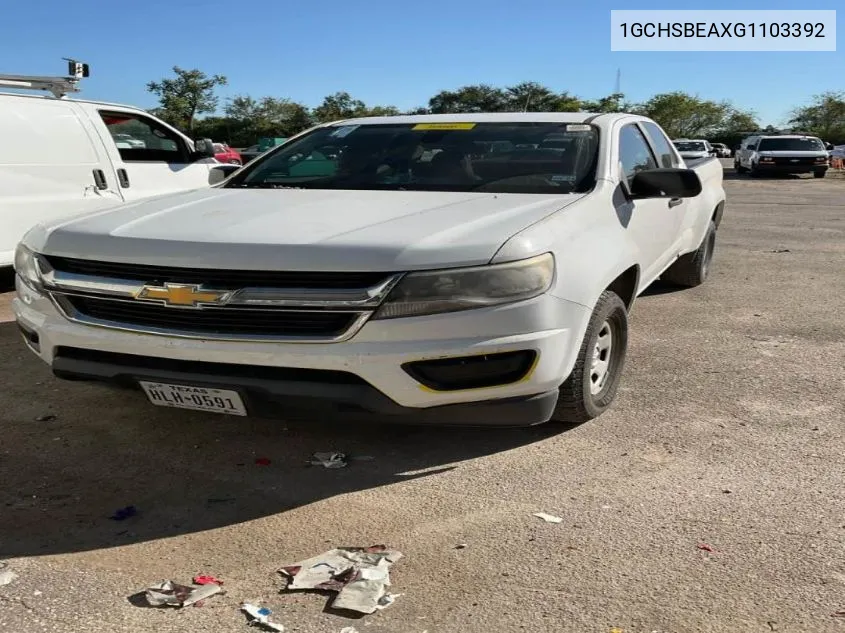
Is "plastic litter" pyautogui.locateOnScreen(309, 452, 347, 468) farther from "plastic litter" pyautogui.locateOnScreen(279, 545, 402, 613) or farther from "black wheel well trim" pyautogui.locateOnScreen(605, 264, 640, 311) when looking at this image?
"black wheel well trim" pyautogui.locateOnScreen(605, 264, 640, 311)

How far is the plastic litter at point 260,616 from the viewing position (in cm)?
232

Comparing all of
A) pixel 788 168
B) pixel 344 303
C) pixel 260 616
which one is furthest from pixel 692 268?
pixel 788 168

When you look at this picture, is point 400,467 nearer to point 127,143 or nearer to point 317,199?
point 317,199

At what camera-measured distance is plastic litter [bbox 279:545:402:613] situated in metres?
2.43

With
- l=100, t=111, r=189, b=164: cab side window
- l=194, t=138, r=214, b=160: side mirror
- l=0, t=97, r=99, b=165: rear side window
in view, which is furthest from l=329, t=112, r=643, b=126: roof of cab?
l=194, t=138, r=214, b=160: side mirror

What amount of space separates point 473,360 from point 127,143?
19.6ft

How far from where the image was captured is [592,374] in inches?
147

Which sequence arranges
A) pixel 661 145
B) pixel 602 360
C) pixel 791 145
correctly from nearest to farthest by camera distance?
pixel 602 360 → pixel 661 145 → pixel 791 145

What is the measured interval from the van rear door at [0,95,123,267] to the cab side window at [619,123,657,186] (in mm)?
4075

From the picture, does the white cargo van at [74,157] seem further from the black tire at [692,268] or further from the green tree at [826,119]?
the green tree at [826,119]

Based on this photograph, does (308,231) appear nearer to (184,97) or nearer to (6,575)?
(6,575)

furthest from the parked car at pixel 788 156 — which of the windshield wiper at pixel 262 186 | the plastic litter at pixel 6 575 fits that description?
the plastic litter at pixel 6 575

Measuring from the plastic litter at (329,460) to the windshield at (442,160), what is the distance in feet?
4.56

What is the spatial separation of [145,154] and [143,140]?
0.14 m
